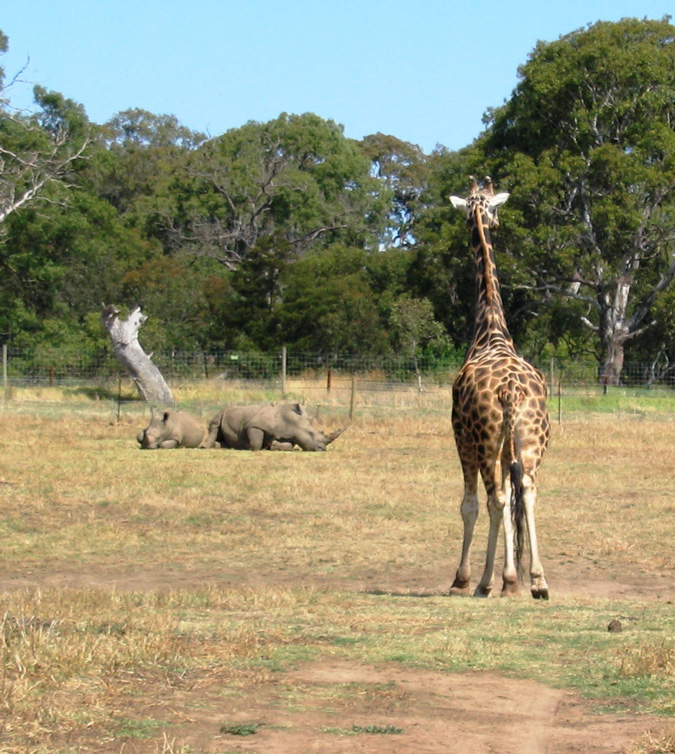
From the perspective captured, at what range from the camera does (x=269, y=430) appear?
834 inches

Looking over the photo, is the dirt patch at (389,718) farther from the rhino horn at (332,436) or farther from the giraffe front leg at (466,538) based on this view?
the rhino horn at (332,436)

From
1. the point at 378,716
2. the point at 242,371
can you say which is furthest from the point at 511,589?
the point at 242,371

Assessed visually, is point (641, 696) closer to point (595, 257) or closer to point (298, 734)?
point (298, 734)

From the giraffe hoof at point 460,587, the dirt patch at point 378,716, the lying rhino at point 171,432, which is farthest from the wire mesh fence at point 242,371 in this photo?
the dirt patch at point 378,716

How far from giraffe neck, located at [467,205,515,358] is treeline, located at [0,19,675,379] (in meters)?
21.0

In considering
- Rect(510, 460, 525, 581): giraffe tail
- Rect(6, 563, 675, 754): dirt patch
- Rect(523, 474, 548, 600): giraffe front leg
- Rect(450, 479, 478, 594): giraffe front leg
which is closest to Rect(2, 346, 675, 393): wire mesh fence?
Rect(450, 479, 478, 594): giraffe front leg

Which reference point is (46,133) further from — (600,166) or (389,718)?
(389,718)

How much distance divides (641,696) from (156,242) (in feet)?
161

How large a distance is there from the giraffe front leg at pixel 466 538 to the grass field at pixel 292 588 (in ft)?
1.30

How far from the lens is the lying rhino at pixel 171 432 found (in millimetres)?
20547

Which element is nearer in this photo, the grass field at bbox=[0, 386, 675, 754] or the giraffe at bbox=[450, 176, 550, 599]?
the grass field at bbox=[0, 386, 675, 754]

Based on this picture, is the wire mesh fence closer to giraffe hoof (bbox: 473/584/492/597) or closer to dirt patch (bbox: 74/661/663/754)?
giraffe hoof (bbox: 473/584/492/597)

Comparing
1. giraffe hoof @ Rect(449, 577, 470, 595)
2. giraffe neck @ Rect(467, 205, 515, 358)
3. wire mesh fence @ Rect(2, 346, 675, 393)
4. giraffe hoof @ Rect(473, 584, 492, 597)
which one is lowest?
giraffe hoof @ Rect(449, 577, 470, 595)

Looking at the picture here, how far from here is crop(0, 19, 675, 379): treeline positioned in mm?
36906
